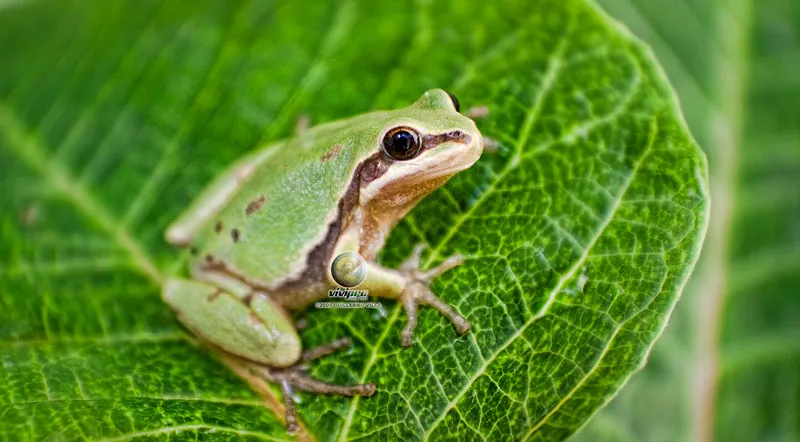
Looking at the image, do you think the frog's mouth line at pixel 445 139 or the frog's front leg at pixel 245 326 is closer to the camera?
the frog's mouth line at pixel 445 139

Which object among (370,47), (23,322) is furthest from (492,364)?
(23,322)

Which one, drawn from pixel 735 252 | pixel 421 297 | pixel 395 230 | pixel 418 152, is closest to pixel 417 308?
pixel 421 297

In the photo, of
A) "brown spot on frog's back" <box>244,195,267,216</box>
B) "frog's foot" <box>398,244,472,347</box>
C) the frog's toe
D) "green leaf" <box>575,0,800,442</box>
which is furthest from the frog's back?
"green leaf" <box>575,0,800,442</box>

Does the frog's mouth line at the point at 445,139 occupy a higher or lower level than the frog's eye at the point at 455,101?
lower

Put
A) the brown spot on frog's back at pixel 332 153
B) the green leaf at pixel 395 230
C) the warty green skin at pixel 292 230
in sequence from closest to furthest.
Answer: the green leaf at pixel 395 230 → the warty green skin at pixel 292 230 → the brown spot on frog's back at pixel 332 153

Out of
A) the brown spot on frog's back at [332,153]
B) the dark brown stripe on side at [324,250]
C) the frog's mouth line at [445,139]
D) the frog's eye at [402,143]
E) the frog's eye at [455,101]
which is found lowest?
the dark brown stripe on side at [324,250]

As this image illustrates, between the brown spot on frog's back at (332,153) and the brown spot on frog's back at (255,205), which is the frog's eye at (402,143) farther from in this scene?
the brown spot on frog's back at (255,205)

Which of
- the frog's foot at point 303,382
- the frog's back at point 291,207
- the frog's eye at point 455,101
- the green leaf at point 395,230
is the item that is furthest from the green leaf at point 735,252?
the frog's back at point 291,207

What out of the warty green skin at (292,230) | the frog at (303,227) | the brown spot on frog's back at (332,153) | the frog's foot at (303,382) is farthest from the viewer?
the brown spot on frog's back at (332,153)
